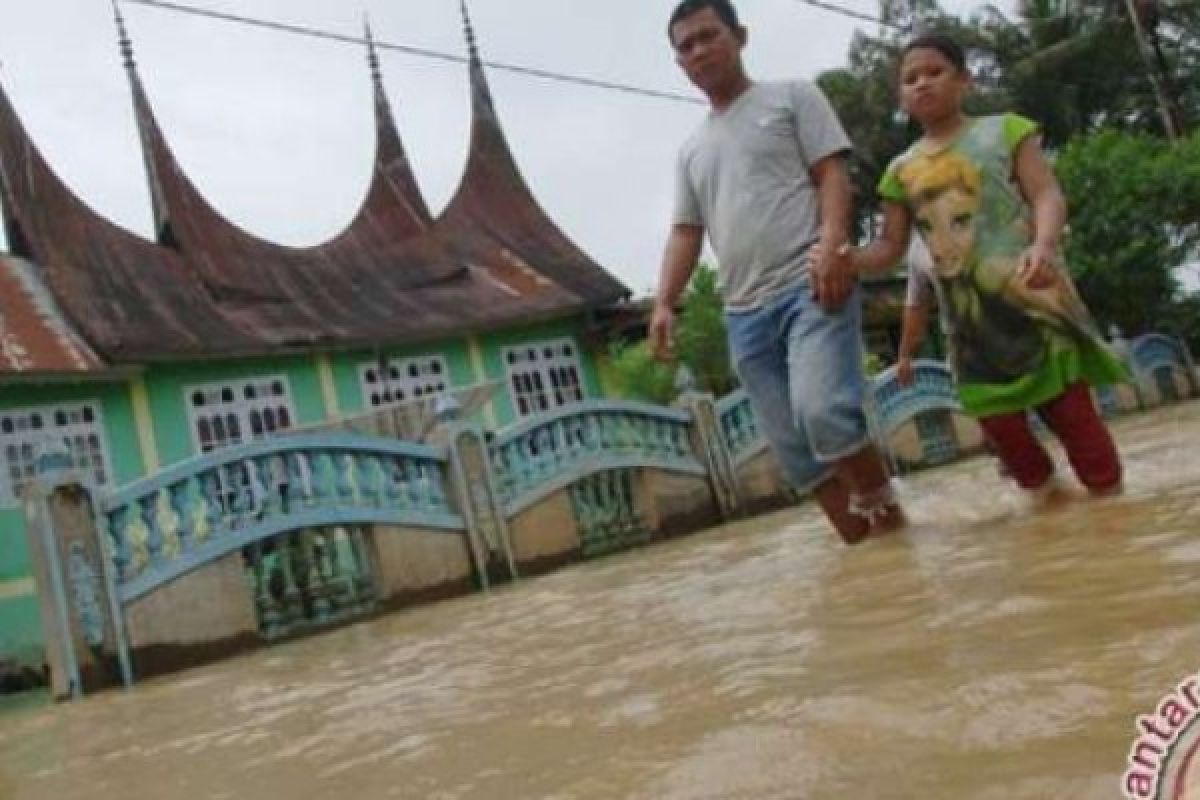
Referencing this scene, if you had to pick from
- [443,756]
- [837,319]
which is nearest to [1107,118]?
[837,319]

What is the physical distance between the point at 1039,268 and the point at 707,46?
4.14 feet

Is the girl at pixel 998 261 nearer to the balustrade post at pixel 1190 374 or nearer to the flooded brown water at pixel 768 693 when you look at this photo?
the flooded brown water at pixel 768 693

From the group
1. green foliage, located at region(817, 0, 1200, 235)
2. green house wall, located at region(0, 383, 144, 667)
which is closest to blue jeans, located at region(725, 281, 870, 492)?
green house wall, located at region(0, 383, 144, 667)

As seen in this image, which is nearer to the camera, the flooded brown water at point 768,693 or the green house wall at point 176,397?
the flooded brown water at point 768,693

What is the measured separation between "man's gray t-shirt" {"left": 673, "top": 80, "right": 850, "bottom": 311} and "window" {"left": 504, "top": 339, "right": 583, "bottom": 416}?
13.8 m

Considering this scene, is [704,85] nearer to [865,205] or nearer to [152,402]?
[152,402]

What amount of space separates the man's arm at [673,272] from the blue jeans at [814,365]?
0.92 feet

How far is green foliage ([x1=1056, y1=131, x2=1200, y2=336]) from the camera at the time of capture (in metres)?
19.3

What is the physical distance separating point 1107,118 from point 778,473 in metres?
24.7

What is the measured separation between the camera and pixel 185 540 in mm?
6234

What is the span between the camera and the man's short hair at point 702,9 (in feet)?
12.6

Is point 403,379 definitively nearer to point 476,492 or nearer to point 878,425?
point 878,425

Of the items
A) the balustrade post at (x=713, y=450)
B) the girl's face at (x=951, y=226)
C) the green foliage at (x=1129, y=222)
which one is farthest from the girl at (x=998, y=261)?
the green foliage at (x=1129, y=222)

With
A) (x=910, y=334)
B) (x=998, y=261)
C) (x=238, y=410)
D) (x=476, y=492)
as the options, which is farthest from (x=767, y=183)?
(x=238, y=410)
